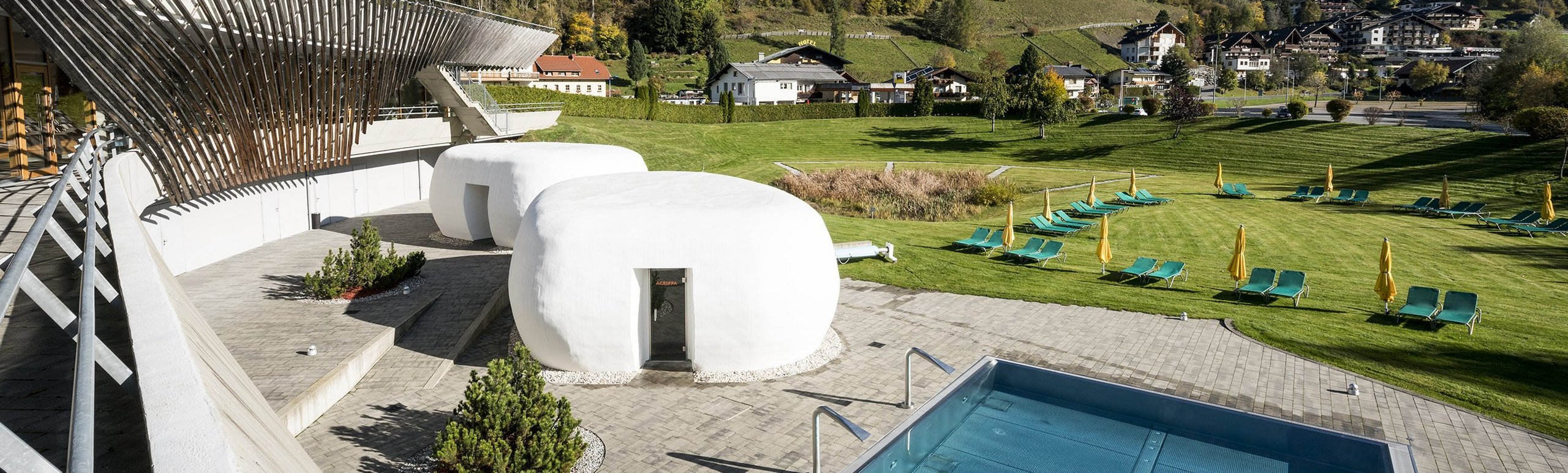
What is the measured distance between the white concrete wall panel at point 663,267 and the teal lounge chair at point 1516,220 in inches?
870

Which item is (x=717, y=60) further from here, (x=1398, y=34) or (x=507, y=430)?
(x=1398, y=34)

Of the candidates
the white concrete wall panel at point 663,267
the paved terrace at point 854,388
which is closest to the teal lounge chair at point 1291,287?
the paved terrace at point 854,388

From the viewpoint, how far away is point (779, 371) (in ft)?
39.5

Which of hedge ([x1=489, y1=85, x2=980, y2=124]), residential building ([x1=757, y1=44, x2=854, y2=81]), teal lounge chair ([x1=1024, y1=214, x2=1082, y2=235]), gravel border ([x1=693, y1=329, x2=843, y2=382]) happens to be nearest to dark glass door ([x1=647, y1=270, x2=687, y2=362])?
gravel border ([x1=693, y1=329, x2=843, y2=382])

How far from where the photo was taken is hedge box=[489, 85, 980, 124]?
43656 millimetres

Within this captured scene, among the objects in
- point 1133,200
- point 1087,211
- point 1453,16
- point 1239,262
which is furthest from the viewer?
point 1453,16

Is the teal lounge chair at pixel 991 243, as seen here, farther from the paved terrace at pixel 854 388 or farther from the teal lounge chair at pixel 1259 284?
the teal lounge chair at pixel 1259 284

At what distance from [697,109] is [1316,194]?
35241 mm

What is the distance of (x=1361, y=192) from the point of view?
1126 inches

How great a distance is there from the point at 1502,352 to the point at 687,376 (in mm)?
11982

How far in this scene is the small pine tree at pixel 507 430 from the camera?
8.01 m

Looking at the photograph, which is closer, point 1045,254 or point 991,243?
point 1045,254

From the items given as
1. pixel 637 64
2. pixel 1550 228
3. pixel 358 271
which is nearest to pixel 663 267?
pixel 358 271

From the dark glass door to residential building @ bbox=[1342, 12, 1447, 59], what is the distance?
149365mm
